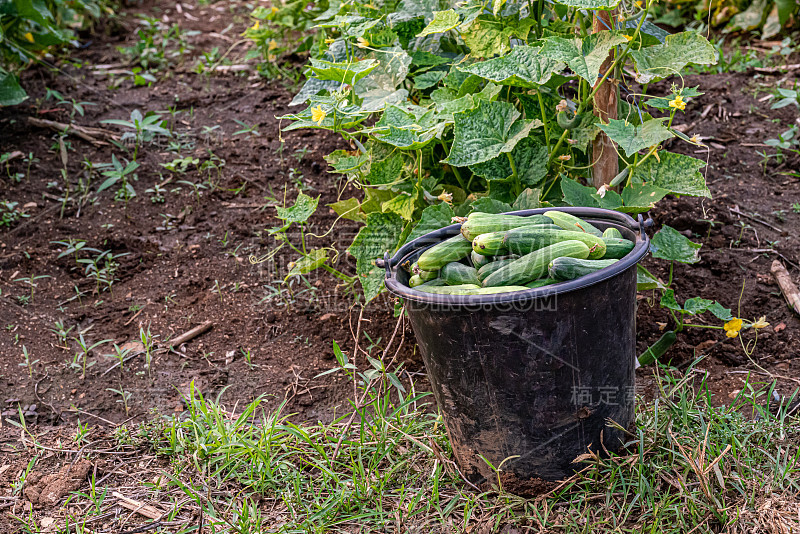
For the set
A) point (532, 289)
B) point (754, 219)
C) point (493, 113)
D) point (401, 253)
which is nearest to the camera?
point (532, 289)

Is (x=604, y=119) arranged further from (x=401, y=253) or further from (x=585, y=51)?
(x=401, y=253)

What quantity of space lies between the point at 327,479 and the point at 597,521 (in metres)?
0.82

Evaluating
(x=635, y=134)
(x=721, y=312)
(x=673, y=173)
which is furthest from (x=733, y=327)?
(x=635, y=134)

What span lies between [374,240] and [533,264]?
0.88 m

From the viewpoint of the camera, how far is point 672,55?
2182 millimetres

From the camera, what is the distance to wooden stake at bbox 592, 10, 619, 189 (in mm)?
2297

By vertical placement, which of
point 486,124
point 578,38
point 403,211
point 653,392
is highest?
point 578,38

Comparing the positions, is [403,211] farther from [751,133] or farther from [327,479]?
[751,133]

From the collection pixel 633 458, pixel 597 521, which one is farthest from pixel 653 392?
pixel 597 521

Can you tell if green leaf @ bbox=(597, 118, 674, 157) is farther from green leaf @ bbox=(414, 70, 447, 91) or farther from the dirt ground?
the dirt ground

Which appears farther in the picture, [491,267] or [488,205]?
[488,205]

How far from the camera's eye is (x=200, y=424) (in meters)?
2.30

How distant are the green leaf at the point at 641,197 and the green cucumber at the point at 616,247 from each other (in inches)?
14.7

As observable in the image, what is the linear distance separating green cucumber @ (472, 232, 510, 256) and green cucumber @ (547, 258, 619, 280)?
0.17 m
